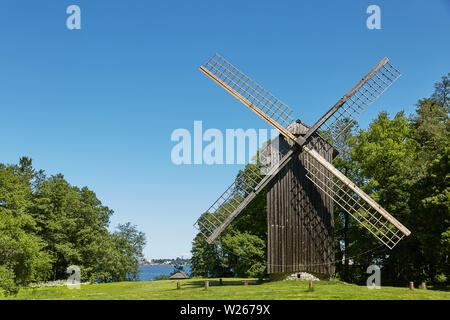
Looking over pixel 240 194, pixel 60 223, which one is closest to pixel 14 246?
pixel 60 223

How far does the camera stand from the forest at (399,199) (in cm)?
2334

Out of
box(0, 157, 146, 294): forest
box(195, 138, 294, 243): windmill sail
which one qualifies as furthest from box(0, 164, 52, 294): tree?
box(195, 138, 294, 243): windmill sail

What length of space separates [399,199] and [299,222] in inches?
391

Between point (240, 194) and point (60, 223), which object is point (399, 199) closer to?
point (240, 194)

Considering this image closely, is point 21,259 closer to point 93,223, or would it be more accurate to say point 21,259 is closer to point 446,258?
point 93,223

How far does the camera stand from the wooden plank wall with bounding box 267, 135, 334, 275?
69.4 feet

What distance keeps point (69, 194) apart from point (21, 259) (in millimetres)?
12974

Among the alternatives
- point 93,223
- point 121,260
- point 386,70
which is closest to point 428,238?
point 386,70

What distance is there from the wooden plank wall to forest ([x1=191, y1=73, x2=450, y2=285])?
341 centimetres

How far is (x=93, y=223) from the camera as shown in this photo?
43.0 metres

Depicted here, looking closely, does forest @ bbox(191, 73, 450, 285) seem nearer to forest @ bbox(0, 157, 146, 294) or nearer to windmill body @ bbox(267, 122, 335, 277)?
windmill body @ bbox(267, 122, 335, 277)
